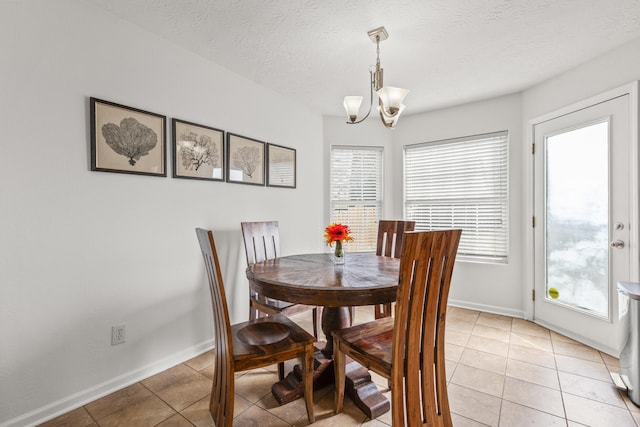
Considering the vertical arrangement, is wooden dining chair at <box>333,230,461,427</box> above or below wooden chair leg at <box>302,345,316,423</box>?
above

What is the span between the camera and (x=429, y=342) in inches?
53.2

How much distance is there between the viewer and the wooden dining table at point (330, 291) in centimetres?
142

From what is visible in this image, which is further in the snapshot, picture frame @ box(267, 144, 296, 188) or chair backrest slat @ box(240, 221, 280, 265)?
picture frame @ box(267, 144, 296, 188)

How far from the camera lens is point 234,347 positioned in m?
1.47

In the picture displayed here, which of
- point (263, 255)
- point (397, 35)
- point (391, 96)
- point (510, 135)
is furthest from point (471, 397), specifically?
point (510, 135)

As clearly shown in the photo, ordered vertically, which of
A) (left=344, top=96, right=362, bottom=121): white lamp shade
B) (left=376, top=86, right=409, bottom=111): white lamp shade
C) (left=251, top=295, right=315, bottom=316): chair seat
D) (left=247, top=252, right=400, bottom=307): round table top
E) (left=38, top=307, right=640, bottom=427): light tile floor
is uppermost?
(left=344, top=96, right=362, bottom=121): white lamp shade

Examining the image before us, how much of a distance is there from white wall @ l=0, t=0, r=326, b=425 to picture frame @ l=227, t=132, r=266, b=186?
8.9 inches

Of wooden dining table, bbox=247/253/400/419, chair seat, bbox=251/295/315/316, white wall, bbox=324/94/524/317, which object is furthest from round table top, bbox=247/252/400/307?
white wall, bbox=324/94/524/317

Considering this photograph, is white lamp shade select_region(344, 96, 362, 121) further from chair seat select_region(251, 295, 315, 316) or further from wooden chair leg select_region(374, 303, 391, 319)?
wooden chair leg select_region(374, 303, 391, 319)

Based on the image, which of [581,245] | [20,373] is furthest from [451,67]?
[20,373]

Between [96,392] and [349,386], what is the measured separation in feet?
5.25

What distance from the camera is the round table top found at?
4.65ft

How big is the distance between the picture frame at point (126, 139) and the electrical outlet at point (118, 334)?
3.47 ft

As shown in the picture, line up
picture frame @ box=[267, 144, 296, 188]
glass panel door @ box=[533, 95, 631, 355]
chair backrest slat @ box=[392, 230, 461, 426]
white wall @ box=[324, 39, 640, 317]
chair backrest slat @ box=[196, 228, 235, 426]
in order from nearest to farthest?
chair backrest slat @ box=[392, 230, 461, 426] < chair backrest slat @ box=[196, 228, 235, 426] < glass panel door @ box=[533, 95, 631, 355] < white wall @ box=[324, 39, 640, 317] < picture frame @ box=[267, 144, 296, 188]
